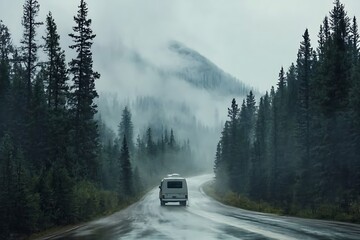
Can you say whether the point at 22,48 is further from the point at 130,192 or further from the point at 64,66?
the point at 130,192

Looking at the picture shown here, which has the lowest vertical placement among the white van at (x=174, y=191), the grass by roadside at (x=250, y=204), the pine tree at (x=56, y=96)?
the grass by roadside at (x=250, y=204)

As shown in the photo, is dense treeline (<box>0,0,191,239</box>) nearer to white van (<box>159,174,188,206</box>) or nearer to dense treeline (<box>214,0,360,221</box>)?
white van (<box>159,174,188,206</box>)

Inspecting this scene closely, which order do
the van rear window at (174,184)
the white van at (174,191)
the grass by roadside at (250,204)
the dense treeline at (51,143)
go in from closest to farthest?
the dense treeline at (51,143) < the grass by roadside at (250,204) < the white van at (174,191) < the van rear window at (174,184)

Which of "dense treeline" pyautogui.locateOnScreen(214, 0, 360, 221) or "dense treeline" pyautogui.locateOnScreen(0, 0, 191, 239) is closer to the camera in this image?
"dense treeline" pyautogui.locateOnScreen(0, 0, 191, 239)

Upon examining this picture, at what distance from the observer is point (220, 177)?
108 meters

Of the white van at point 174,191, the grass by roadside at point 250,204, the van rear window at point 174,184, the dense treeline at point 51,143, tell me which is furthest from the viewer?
the van rear window at point 174,184

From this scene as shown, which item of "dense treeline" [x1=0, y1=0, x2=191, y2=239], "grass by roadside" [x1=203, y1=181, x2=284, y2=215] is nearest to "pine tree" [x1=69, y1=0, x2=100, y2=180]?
"dense treeline" [x1=0, y1=0, x2=191, y2=239]

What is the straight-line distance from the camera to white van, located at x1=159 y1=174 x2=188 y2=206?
142 ft

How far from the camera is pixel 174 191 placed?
43531 mm

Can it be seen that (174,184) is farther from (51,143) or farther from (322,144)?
(322,144)

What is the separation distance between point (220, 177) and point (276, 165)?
3174cm

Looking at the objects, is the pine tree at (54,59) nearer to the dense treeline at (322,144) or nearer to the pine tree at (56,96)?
the pine tree at (56,96)

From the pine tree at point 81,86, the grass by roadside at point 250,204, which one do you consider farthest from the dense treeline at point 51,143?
the grass by roadside at point 250,204

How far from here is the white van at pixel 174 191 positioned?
142ft
